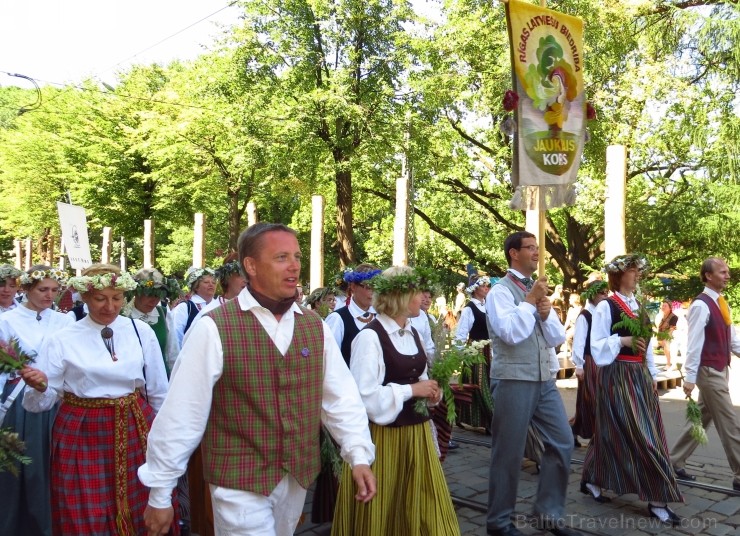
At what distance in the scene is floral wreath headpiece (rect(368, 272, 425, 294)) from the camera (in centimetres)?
401

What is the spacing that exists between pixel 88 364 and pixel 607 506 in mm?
4146

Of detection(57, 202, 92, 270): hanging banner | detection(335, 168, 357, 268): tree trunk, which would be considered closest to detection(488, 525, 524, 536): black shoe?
detection(57, 202, 92, 270): hanging banner

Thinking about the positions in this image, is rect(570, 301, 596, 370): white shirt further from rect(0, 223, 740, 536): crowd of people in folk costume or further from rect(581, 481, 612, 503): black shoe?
rect(581, 481, 612, 503): black shoe

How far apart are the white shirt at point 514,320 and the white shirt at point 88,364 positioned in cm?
230

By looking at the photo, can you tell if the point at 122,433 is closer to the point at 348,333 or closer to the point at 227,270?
the point at 348,333

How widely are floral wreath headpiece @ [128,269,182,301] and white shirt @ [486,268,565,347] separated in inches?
110

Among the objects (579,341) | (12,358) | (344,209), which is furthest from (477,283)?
(344,209)

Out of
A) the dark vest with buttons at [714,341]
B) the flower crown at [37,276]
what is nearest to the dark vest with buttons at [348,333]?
the flower crown at [37,276]

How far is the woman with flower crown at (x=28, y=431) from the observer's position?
4.33 metres

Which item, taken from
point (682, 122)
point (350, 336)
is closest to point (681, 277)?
point (682, 122)

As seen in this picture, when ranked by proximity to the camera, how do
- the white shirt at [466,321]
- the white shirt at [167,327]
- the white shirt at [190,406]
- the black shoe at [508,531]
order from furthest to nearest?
1. the white shirt at [466,321]
2. the white shirt at [167,327]
3. the black shoe at [508,531]
4. the white shirt at [190,406]

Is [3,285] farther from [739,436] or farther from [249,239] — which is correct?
[739,436]

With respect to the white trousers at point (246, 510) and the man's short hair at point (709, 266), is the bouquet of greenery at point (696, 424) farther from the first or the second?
the white trousers at point (246, 510)

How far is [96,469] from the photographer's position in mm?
3621
